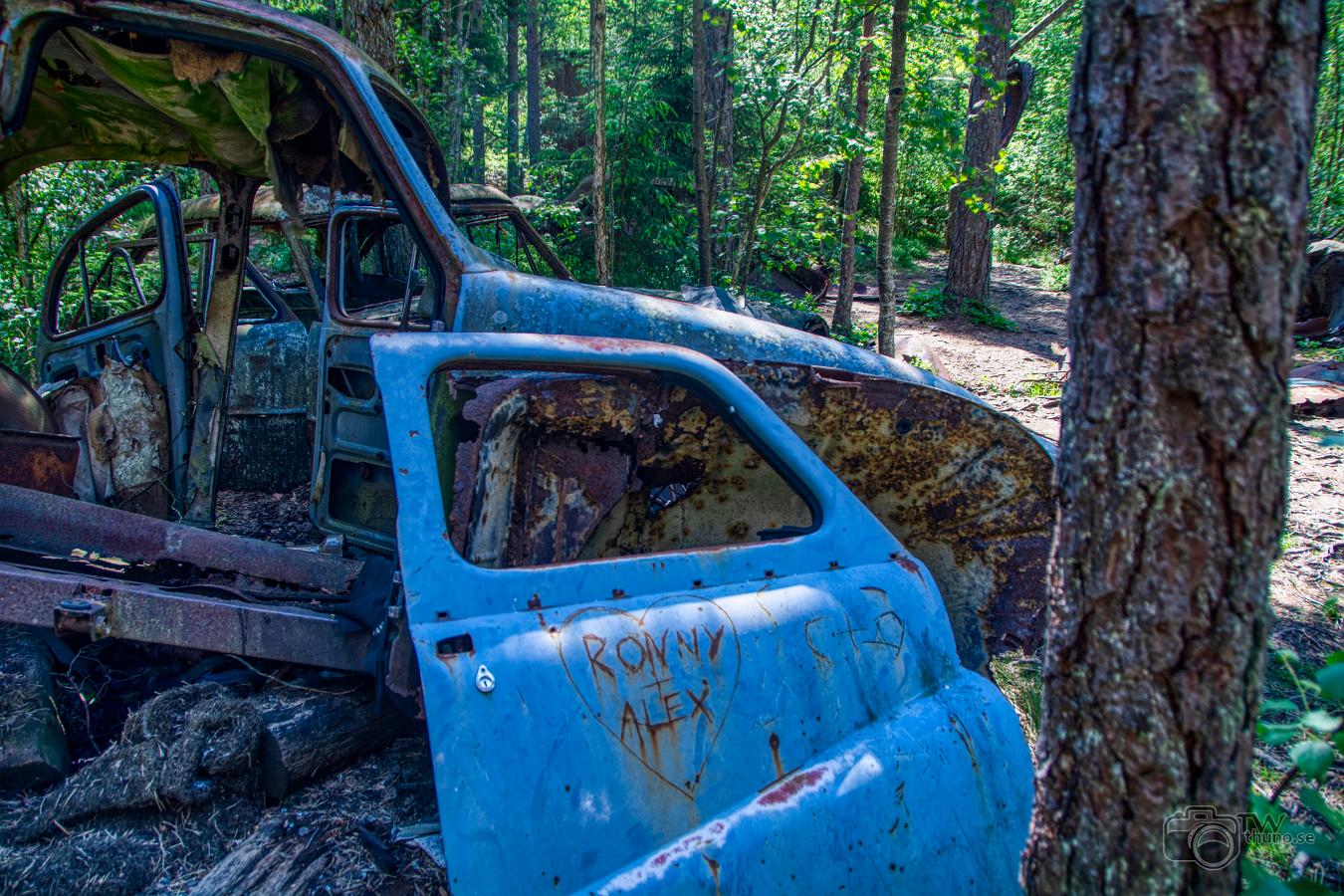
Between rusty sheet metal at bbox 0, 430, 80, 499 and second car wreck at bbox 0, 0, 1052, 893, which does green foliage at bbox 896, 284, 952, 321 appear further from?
rusty sheet metal at bbox 0, 430, 80, 499

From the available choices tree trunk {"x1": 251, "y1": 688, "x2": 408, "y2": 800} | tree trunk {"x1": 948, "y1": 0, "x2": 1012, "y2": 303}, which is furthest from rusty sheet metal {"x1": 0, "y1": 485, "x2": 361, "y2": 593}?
tree trunk {"x1": 948, "y1": 0, "x2": 1012, "y2": 303}

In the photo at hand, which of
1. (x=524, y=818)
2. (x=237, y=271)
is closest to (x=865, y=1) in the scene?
(x=237, y=271)

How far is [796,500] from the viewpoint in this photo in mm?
3012

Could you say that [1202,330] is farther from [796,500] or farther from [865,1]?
[865,1]

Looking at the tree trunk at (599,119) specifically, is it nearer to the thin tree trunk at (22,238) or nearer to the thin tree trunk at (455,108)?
the thin tree trunk at (455,108)

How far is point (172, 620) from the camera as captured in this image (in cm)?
251

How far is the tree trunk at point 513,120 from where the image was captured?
20.8 m

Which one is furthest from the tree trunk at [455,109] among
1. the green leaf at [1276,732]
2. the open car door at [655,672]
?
the green leaf at [1276,732]

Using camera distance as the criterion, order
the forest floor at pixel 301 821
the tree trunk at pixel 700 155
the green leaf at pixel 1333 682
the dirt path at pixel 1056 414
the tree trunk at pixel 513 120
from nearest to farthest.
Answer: the green leaf at pixel 1333 682 → the forest floor at pixel 301 821 → the dirt path at pixel 1056 414 → the tree trunk at pixel 700 155 → the tree trunk at pixel 513 120

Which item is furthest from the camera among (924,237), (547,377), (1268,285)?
(924,237)

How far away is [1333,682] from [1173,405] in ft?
2.39

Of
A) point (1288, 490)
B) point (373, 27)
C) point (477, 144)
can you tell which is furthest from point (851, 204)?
point (477, 144)

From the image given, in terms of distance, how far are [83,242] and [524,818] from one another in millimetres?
4675

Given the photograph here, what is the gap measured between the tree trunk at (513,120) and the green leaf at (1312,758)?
18.8 meters
